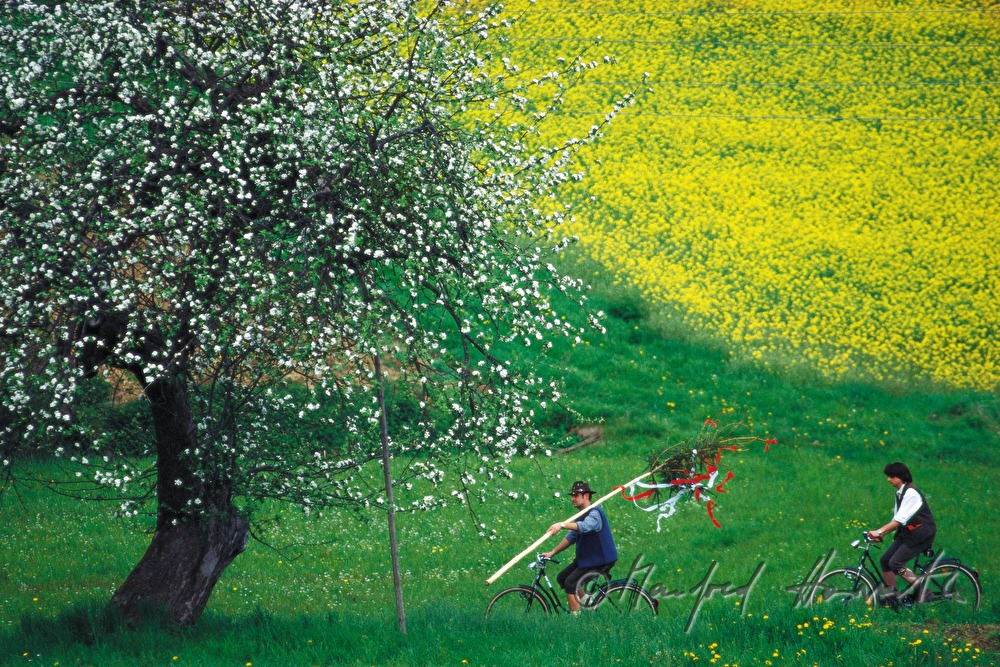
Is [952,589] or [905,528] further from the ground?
[905,528]

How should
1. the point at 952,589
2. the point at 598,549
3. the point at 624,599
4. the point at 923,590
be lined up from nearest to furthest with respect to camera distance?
the point at 598,549
the point at 624,599
the point at 923,590
the point at 952,589

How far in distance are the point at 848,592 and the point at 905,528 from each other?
1.37 metres

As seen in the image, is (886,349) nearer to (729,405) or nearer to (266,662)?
(729,405)

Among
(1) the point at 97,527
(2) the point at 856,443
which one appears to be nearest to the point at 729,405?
(2) the point at 856,443

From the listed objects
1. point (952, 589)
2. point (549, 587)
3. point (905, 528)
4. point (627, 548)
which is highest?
point (549, 587)

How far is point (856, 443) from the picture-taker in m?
26.4

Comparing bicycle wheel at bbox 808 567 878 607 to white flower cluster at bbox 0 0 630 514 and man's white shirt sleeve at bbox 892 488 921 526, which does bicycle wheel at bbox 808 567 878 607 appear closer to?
man's white shirt sleeve at bbox 892 488 921 526

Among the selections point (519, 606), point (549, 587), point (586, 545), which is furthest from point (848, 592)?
point (519, 606)

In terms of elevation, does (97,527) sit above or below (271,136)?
below

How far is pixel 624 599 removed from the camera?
13.4 meters

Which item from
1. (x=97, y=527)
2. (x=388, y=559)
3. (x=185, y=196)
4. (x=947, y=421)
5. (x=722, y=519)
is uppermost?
(x=185, y=196)

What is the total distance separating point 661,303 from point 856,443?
961 centimetres

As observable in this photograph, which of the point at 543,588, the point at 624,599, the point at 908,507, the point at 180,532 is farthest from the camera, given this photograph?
the point at 908,507

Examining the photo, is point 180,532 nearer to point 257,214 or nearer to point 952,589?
point 257,214
